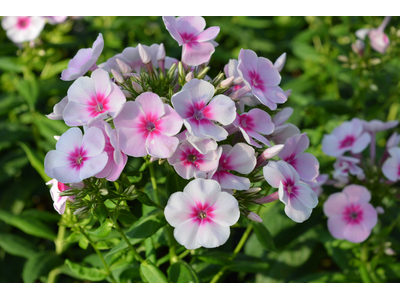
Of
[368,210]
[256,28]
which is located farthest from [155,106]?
[256,28]

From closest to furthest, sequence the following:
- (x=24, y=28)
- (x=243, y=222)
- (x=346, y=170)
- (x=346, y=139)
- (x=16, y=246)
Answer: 1. (x=243, y=222)
2. (x=346, y=170)
3. (x=346, y=139)
4. (x=16, y=246)
5. (x=24, y=28)

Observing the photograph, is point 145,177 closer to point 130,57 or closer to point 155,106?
point 130,57

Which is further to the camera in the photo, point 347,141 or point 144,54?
point 347,141

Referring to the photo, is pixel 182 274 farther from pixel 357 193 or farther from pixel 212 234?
pixel 357 193

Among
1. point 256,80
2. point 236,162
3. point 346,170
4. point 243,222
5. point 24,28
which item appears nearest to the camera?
point 236,162

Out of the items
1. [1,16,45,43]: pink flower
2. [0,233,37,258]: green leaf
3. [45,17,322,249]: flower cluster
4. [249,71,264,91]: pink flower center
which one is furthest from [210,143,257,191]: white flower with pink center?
[1,16,45,43]: pink flower

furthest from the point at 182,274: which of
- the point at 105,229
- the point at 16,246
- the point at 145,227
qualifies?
the point at 16,246

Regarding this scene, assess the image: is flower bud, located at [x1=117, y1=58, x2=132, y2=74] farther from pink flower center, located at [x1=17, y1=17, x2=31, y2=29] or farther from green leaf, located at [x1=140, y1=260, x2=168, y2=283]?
pink flower center, located at [x1=17, y1=17, x2=31, y2=29]
